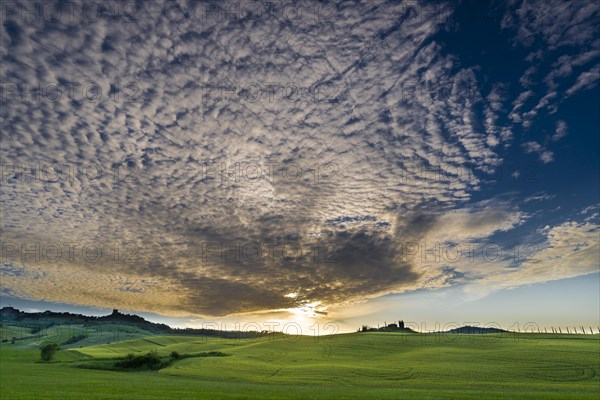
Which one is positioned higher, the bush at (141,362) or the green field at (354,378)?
the green field at (354,378)

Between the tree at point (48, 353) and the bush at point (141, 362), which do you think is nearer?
the bush at point (141, 362)

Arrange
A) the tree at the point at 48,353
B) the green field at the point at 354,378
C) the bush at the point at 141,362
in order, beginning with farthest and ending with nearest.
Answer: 1. the tree at the point at 48,353
2. the bush at the point at 141,362
3. the green field at the point at 354,378

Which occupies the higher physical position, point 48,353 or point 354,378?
point 354,378

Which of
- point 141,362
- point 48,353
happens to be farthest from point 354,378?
point 48,353

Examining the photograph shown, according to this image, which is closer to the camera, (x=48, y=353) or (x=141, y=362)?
(x=141, y=362)

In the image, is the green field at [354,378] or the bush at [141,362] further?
the bush at [141,362]

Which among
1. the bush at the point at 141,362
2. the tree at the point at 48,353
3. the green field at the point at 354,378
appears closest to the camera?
the green field at the point at 354,378

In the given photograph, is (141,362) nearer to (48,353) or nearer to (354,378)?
(48,353)

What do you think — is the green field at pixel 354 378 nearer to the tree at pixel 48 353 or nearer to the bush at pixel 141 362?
the tree at pixel 48 353

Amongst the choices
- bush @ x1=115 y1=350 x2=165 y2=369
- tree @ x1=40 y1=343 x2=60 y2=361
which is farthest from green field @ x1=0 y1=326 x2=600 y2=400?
bush @ x1=115 y1=350 x2=165 y2=369

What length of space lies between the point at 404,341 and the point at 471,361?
143ft

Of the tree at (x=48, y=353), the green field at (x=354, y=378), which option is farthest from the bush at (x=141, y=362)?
the tree at (x=48, y=353)

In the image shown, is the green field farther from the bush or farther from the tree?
the bush

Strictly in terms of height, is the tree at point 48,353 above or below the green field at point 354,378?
below
